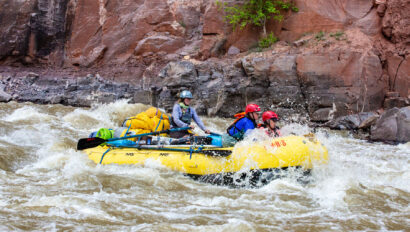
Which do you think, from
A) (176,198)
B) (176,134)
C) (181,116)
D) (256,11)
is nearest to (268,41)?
(256,11)

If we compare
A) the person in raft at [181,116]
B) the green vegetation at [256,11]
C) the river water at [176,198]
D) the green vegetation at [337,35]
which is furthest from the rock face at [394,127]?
the green vegetation at [256,11]

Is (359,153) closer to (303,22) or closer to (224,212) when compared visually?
(224,212)

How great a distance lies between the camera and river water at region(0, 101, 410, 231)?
3822 mm

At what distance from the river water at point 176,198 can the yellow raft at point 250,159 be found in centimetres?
17

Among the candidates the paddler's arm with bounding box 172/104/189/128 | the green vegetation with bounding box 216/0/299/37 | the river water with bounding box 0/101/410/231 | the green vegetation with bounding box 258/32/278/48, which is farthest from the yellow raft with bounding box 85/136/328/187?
the green vegetation with bounding box 216/0/299/37

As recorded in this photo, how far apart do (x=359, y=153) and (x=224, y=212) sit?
5044 mm

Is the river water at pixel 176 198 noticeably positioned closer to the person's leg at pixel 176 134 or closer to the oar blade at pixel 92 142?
the oar blade at pixel 92 142

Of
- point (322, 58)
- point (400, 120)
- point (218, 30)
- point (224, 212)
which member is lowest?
point (224, 212)

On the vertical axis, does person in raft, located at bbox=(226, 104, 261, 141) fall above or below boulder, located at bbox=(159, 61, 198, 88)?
below

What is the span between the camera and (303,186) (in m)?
5.43

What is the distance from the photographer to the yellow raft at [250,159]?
543 centimetres

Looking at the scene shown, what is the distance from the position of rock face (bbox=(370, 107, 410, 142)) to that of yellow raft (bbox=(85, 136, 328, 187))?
4705 mm

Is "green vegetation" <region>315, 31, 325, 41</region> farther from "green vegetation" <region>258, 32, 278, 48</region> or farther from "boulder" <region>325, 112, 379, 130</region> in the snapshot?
"boulder" <region>325, 112, 379, 130</region>

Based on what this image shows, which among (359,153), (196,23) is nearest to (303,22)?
(196,23)
